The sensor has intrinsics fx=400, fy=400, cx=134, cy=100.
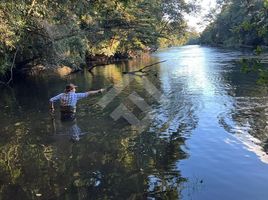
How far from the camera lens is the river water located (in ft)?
33.1

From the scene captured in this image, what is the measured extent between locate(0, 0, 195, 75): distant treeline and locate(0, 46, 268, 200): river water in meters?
4.35

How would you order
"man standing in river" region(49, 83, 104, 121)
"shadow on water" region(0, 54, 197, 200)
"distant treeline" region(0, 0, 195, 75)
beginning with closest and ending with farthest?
"shadow on water" region(0, 54, 197, 200) → "distant treeline" region(0, 0, 195, 75) → "man standing in river" region(49, 83, 104, 121)

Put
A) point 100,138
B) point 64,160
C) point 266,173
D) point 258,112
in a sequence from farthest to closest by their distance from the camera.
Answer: point 258,112 < point 100,138 < point 64,160 < point 266,173

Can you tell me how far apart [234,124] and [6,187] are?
10194 millimetres

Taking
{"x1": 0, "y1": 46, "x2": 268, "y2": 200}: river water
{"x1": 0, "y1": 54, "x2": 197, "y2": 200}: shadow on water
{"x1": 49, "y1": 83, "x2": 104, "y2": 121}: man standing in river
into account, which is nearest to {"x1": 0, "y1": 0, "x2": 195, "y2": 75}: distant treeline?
{"x1": 49, "y1": 83, "x2": 104, "y2": 121}: man standing in river

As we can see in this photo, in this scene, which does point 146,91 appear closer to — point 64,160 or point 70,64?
point 70,64

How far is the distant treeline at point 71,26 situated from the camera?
50.6 ft

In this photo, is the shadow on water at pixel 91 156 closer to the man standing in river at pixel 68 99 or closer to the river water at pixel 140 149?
the river water at pixel 140 149

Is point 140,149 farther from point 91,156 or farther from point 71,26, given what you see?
point 71,26

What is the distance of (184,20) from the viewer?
65750 mm

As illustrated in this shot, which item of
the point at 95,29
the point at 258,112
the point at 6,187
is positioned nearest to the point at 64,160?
the point at 6,187

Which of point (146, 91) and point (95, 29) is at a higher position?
point (95, 29)

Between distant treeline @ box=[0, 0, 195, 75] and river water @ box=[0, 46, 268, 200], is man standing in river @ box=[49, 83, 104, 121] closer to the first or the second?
river water @ box=[0, 46, 268, 200]

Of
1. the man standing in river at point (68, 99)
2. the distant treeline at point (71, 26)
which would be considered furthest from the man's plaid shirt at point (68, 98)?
the distant treeline at point (71, 26)
